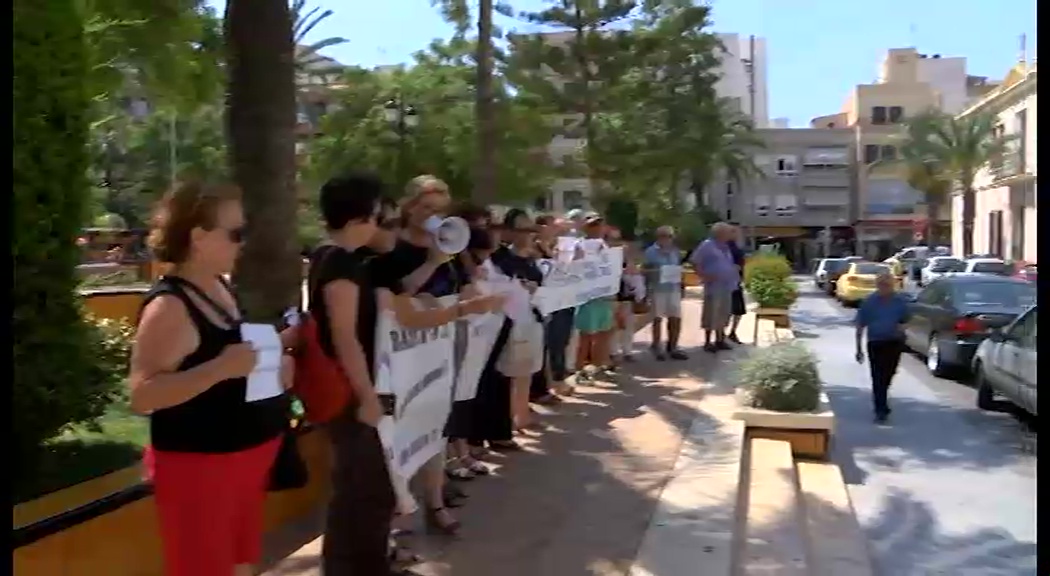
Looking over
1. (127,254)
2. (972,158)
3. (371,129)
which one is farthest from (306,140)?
(972,158)

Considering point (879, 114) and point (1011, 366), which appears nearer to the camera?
point (1011, 366)

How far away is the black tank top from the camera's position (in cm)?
338

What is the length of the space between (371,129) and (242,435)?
69.7ft

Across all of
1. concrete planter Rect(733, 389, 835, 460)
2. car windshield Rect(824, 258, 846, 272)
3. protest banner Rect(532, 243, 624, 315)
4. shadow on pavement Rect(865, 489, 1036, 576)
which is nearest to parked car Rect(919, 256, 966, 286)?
car windshield Rect(824, 258, 846, 272)

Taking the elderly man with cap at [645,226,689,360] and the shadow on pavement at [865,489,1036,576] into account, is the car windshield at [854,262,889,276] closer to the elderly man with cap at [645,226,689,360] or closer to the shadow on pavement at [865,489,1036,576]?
the elderly man with cap at [645,226,689,360]

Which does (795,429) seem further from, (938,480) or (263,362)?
(263,362)

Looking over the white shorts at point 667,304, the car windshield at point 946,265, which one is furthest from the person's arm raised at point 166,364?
the car windshield at point 946,265

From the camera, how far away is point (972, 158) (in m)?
58.9

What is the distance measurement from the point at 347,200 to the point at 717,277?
9935mm

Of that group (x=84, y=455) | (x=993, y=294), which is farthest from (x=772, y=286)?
(x=84, y=455)

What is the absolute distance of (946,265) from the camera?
39.5m

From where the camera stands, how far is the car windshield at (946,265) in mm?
38406

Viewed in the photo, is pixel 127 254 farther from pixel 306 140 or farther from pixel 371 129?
pixel 371 129

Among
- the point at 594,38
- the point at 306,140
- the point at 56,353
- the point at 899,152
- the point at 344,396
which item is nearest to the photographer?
the point at 344,396
